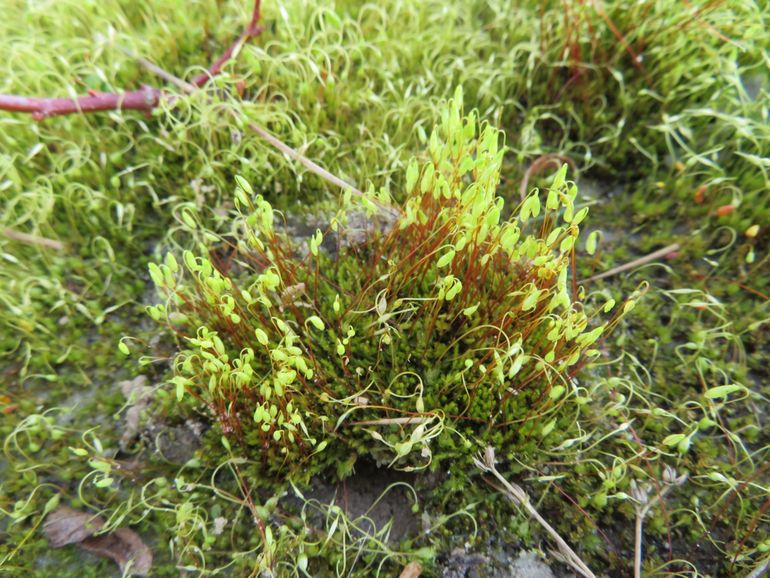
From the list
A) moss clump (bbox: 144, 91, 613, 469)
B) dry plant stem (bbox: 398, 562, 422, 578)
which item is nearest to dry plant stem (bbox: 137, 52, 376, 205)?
moss clump (bbox: 144, 91, 613, 469)

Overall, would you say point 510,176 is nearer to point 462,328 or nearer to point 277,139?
point 462,328

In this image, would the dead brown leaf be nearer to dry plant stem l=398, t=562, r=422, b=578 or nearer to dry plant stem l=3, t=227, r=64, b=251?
dry plant stem l=398, t=562, r=422, b=578

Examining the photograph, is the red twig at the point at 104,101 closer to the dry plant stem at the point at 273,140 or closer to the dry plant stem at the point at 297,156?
the dry plant stem at the point at 273,140

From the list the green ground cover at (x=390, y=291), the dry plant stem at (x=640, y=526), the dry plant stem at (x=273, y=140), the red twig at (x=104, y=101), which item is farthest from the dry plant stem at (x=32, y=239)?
the dry plant stem at (x=640, y=526)

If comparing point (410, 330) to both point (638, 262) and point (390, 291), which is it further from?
point (638, 262)

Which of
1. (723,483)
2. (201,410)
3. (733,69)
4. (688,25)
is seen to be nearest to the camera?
(723,483)

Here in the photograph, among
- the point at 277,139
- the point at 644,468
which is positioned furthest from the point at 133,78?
the point at 644,468

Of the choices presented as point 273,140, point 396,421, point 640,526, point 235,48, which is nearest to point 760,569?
point 640,526
